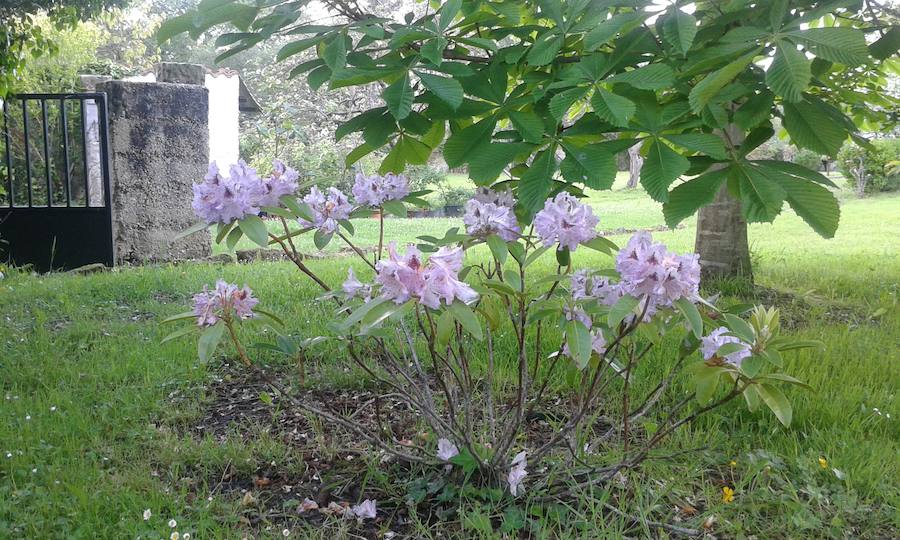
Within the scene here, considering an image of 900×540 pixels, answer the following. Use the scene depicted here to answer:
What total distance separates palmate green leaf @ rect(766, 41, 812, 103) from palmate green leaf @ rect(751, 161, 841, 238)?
0.21m

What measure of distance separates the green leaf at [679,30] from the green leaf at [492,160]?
0.34 metres

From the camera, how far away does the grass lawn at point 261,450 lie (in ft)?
6.05

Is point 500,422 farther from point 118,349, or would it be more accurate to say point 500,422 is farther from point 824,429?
A: point 118,349

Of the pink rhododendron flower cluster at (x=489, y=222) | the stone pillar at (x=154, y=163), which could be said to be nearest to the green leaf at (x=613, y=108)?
the pink rhododendron flower cluster at (x=489, y=222)

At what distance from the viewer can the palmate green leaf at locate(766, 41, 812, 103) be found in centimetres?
116

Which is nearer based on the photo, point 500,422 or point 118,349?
point 500,422

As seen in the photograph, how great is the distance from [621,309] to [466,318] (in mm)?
299

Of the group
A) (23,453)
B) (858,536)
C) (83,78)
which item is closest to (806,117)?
(858,536)

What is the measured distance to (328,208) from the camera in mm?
1893

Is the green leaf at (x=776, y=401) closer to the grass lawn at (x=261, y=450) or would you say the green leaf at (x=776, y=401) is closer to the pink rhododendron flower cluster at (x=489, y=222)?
the grass lawn at (x=261, y=450)

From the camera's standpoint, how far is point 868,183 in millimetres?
15719

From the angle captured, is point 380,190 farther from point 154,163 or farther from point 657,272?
point 154,163

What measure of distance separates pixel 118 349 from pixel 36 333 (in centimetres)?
63

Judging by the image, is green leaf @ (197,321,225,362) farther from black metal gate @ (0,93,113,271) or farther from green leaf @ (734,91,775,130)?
black metal gate @ (0,93,113,271)
